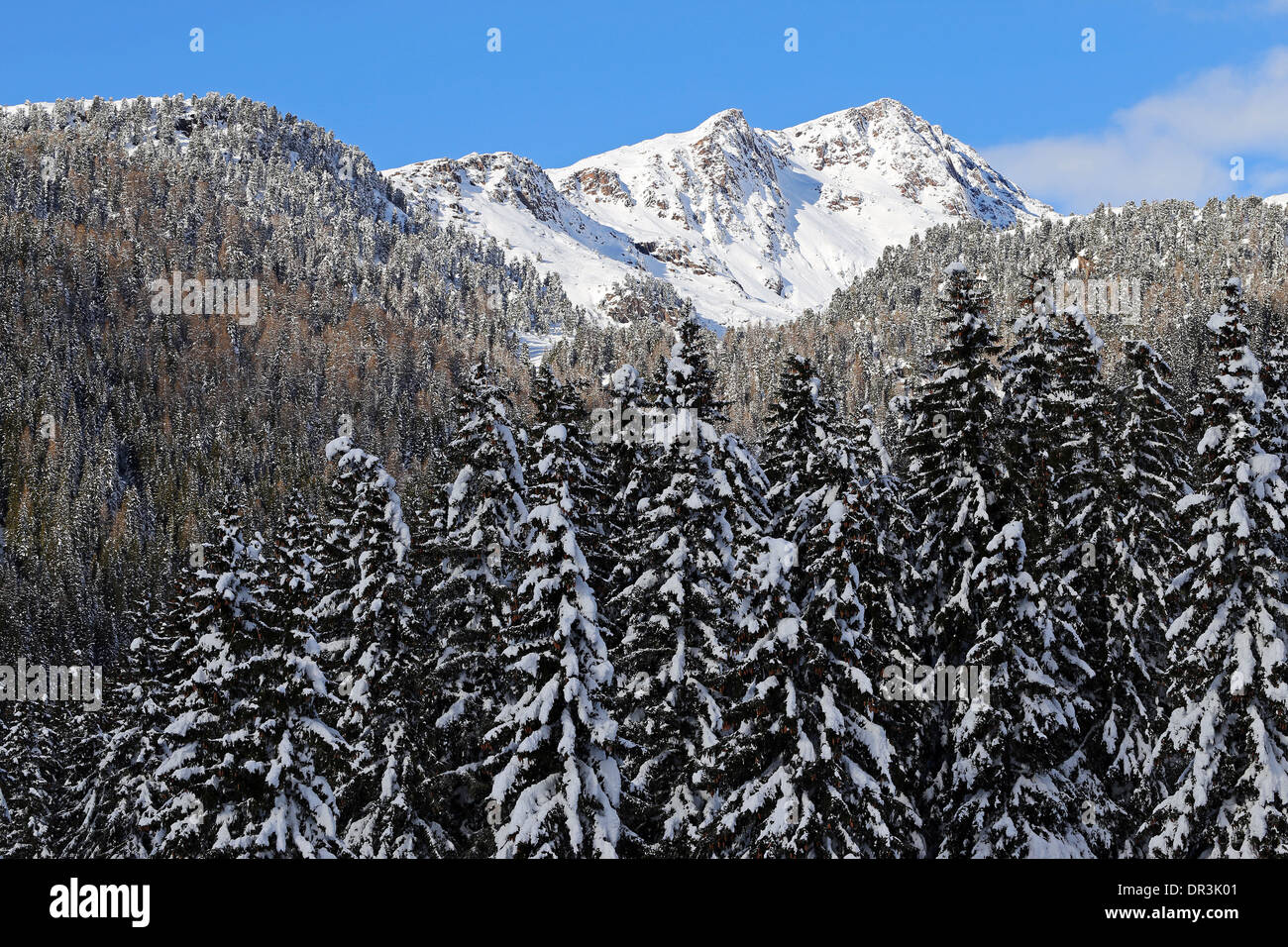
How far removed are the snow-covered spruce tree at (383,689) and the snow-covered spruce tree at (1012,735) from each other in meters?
13.2

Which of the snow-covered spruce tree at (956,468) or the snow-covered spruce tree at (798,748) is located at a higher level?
the snow-covered spruce tree at (956,468)

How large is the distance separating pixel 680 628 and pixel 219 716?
38.3 ft

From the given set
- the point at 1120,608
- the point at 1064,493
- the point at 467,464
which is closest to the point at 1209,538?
the point at 1120,608

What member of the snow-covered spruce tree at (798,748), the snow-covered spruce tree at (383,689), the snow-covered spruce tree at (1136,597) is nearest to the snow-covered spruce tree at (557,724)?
the snow-covered spruce tree at (798,748)

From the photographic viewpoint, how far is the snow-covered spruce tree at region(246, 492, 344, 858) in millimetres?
22109

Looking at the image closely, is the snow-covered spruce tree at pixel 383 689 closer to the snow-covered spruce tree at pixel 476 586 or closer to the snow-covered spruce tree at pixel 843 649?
the snow-covered spruce tree at pixel 476 586

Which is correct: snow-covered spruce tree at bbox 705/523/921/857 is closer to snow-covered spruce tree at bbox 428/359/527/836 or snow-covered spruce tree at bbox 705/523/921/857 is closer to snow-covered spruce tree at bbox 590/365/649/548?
snow-covered spruce tree at bbox 428/359/527/836

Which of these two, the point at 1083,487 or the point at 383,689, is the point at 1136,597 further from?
the point at 383,689

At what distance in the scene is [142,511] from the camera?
168 m

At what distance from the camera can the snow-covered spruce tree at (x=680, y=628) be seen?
23.0 m

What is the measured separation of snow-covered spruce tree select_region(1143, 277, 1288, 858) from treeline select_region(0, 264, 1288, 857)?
8cm

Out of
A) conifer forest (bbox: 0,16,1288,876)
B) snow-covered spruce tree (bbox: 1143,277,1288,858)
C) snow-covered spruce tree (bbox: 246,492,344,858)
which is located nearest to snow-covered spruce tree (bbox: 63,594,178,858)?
conifer forest (bbox: 0,16,1288,876)

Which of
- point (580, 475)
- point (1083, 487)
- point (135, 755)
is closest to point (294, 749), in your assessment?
point (580, 475)
